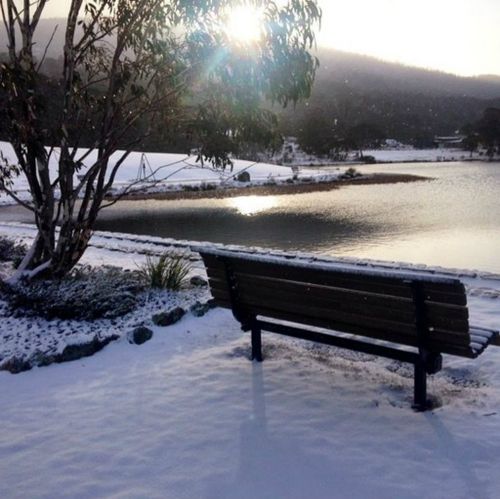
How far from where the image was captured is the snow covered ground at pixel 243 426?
9.11 ft

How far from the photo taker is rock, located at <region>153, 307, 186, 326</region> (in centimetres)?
524

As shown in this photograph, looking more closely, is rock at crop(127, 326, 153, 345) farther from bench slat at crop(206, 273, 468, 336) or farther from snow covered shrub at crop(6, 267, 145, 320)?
bench slat at crop(206, 273, 468, 336)

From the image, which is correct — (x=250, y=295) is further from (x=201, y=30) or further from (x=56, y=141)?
(x=201, y=30)

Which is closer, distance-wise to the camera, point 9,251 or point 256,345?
point 256,345

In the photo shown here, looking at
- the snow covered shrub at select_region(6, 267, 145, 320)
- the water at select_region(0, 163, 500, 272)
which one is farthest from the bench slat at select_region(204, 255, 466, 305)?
the water at select_region(0, 163, 500, 272)

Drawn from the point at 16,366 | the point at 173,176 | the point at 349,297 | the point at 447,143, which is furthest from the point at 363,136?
the point at 349,297

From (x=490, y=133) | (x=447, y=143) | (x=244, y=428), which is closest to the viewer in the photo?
(x=244, y=428)

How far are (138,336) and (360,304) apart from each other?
2.19 meters

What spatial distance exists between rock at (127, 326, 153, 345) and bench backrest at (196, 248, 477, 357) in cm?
85

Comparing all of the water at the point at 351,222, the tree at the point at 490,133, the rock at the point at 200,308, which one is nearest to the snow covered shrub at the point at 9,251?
the rock at the point at 200,308

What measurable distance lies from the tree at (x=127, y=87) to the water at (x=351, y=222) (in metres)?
5.04

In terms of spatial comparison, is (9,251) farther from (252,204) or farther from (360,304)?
(252,204)

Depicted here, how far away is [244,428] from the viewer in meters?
3.32

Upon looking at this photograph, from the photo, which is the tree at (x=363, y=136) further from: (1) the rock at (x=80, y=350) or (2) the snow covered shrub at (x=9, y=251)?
(1) the rock at (x=80, y=350)
